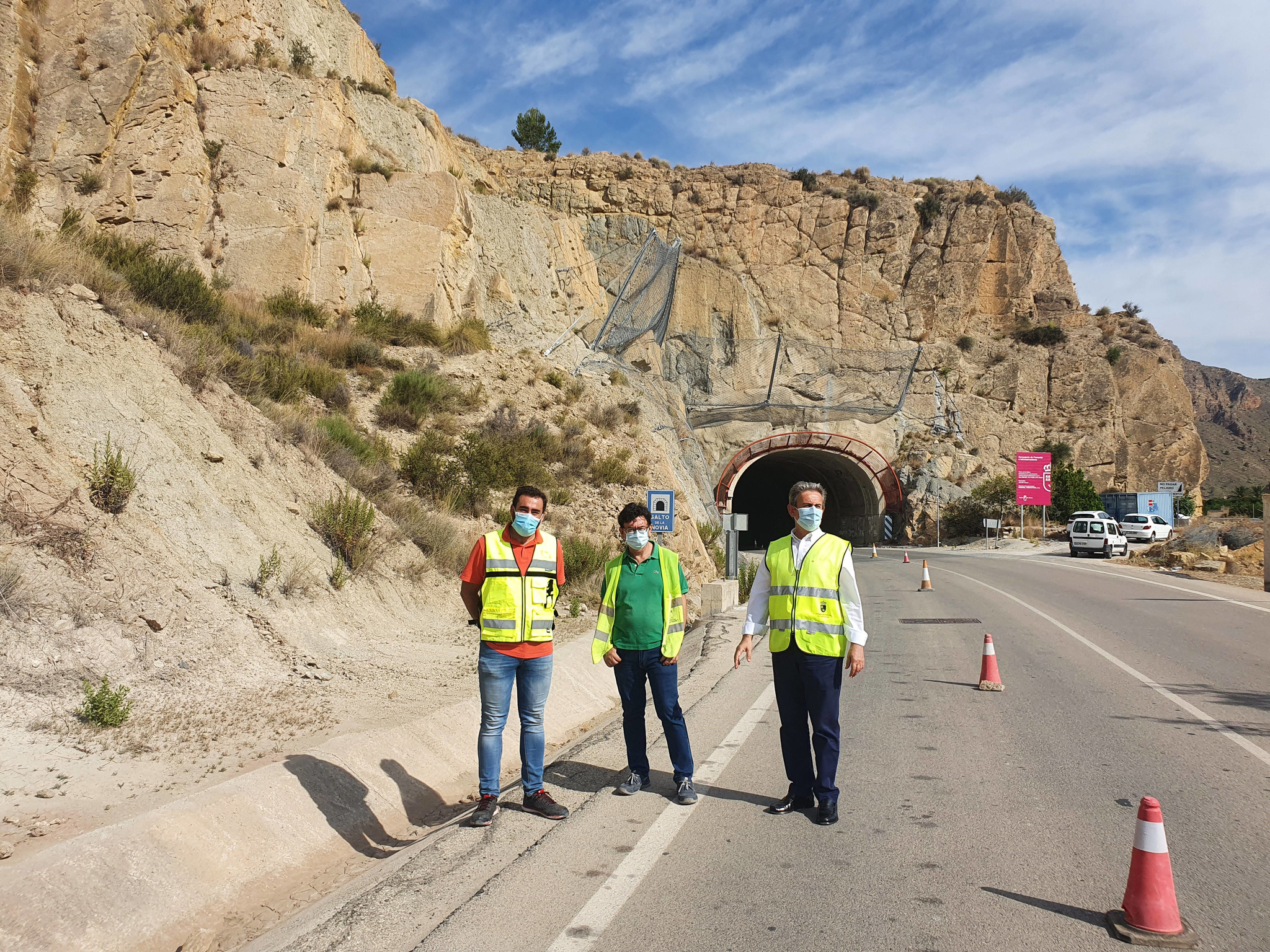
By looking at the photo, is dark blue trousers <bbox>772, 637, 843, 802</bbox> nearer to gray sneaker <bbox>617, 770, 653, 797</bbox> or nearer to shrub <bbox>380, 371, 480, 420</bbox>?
gray sneaker <bbox>617, 770, 653, 797</bbox>

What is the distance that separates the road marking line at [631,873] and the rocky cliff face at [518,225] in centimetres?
2015

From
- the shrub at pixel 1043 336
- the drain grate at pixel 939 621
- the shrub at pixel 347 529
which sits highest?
the shrub at pixel 1043 336

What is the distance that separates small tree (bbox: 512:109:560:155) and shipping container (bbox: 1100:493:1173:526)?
45636 millimetres

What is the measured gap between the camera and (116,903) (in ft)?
11.4

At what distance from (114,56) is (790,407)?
121ft

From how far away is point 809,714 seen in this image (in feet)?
16.8

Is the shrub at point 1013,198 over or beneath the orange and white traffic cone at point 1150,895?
over

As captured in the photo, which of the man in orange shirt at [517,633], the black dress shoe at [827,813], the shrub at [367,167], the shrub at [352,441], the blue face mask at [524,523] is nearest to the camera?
the black dress shoe at [827,813]

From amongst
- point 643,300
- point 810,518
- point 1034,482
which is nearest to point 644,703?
point 810,518

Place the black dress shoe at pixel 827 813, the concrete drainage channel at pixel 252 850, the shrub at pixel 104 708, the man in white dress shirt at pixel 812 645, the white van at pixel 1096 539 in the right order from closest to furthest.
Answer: the concrete drainage channel at pixel 252 850 < the black dress shoe at pixel 827 813 < the man in white dress shirt at pixel 812 645 < the shrub at pixel 104 708 < the white van at pixel 1096 539

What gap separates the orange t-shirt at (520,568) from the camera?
16.6ft

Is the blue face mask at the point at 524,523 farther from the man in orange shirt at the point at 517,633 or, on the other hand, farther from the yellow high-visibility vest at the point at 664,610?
the yellow high-visibility vest at the point at 664,610

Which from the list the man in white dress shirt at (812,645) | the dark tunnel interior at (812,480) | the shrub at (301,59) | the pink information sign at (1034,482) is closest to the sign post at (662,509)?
the man in white dress shirt at (812,645)

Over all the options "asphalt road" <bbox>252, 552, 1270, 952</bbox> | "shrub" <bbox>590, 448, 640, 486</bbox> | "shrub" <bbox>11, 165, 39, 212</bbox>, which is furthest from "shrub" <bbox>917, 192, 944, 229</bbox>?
"asphalt road" <bbox>252, 552, 1270, 952</bbox>
